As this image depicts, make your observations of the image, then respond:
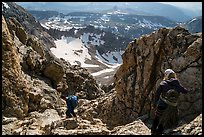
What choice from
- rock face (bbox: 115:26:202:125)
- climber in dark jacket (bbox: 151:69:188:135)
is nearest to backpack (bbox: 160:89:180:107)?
climber in dark jacket (bbox: 151:69:188:135)

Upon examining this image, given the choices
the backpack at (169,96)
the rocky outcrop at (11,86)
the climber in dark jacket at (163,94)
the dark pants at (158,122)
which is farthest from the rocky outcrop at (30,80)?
the backpack at (169,96)

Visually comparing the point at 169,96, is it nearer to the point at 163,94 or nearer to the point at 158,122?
the point at 163,94

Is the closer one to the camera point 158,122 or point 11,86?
point 158,122

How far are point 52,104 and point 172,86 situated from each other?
1991cm

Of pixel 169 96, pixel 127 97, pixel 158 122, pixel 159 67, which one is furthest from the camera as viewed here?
pixel 127 97

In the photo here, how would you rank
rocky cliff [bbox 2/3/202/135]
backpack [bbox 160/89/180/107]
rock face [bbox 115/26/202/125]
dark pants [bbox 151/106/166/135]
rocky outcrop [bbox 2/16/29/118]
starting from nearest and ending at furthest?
backpack [bbox 160/89/180/107] < dark pants [bbox 151/106/166/135] < rocky cliff [bbox 2/3/202/135] < rock face [bbox 115/26/202/125] < rocky outcrop [bbox 2/16/29/118]

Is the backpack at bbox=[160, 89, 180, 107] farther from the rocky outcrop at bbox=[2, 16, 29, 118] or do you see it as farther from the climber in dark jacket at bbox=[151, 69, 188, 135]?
the rocky outcrop at bbox=[2, 16, 29, 118]

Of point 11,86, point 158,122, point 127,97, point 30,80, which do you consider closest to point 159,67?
point 127,97

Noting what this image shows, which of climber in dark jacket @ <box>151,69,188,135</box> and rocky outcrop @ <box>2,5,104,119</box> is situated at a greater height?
climber in dark jacket @ <box>151,69,188,135</box>

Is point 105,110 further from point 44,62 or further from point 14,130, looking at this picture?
point 44,62

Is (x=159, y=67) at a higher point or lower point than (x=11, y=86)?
higher

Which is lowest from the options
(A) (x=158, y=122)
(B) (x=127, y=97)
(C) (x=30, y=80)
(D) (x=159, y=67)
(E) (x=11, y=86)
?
(C) (x=30, y=80)

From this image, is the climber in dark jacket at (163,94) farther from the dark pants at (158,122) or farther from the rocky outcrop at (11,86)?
the rocky outcrop at (11,86)

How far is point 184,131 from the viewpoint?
18.6 meters
